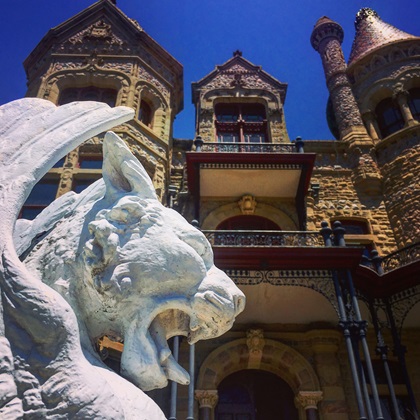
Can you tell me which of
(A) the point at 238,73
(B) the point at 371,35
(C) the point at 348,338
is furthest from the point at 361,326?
(B) the point at 371,35

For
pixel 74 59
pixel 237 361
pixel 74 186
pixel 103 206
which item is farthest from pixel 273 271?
pixel 74 59

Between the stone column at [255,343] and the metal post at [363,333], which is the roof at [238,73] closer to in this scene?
the stone column at [255,343]

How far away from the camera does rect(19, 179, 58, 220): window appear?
9.78 m

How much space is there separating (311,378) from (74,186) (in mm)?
7115

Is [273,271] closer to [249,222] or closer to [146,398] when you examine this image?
[249,222]

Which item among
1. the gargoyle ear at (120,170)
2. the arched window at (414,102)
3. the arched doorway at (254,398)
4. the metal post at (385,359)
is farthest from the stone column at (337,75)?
the gargoyle ear at (120,170)

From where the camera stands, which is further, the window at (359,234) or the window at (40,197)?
the window at (359,234)

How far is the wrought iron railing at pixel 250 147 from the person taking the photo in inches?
502

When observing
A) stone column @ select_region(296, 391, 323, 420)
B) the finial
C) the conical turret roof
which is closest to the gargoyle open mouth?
stone column @ select_region(296, 391, 323, 420)

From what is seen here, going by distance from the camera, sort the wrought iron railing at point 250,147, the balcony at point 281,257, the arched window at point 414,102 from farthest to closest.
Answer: the arched window at point 414,102 < the wrought iron railing at point 250,147 < the balcony at point 281,257

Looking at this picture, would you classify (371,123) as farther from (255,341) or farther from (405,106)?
(255,341)

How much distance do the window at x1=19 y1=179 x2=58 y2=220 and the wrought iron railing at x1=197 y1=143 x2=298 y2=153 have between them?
4.66 m

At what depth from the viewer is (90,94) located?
1288cm

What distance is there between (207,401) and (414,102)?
1215 centimetres
